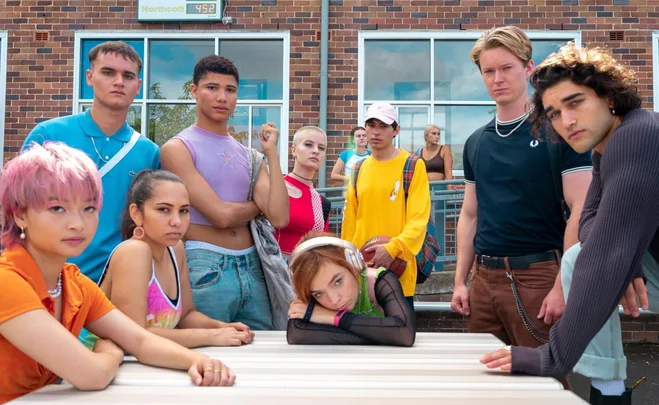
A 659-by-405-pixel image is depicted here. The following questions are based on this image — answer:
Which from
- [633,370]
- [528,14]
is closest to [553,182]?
[633,370]

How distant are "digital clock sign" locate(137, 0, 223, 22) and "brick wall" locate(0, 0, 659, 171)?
0.39 ft

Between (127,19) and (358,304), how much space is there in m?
7.51

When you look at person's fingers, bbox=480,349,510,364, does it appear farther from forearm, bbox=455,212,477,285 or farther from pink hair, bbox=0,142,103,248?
forearm, bbox=455,212,477,285

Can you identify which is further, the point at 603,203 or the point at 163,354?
the point at 163,354

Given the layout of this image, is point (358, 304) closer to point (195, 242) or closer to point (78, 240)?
point (195, 242)

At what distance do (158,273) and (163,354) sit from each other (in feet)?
2.15

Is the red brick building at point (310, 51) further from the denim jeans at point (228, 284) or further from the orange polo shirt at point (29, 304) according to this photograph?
the orange polo shirt at point (29, 304)

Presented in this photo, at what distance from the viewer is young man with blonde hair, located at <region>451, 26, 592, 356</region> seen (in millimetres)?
2779

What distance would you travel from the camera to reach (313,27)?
28.7 ft

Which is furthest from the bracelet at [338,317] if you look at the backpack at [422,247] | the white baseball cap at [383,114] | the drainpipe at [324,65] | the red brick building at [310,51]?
the red brick building at [310,51]

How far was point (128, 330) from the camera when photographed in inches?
79.5

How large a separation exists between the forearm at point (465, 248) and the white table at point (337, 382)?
42.0 inches

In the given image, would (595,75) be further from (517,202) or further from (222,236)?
(222,236)

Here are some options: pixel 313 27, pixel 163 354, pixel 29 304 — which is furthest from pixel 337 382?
pixel 313 27
